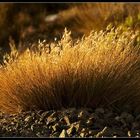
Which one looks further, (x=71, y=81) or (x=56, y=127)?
(x=71, y=81)

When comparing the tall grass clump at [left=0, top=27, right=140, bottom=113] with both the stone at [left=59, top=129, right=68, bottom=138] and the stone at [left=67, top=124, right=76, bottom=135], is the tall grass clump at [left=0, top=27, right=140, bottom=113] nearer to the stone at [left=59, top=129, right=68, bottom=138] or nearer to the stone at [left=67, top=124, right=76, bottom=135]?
the stone at [left=67, top=124, right=76, bottom=135]

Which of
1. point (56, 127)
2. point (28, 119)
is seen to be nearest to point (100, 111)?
point (56, 127)

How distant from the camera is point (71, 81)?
5.26m

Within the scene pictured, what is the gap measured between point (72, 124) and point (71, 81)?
0.61 meters

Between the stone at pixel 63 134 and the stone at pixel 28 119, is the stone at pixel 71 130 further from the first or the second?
the stone at pixel 28 119

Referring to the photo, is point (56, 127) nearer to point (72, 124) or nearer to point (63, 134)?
point (72, 124)

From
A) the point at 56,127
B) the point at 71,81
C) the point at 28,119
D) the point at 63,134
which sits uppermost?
the point at 71,81

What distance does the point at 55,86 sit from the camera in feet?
17.2

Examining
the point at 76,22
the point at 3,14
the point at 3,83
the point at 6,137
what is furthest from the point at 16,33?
the point at 6,137

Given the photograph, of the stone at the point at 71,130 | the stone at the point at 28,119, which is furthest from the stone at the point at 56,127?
the stone at the point at 28,119

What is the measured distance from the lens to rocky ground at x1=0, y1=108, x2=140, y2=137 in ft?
15.3

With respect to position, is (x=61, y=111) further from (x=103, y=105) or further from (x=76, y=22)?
(x=76, y=22)

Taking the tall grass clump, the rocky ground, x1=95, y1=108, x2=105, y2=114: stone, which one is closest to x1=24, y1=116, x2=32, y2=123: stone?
the rocky ground

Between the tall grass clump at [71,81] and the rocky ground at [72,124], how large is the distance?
0.13 m
